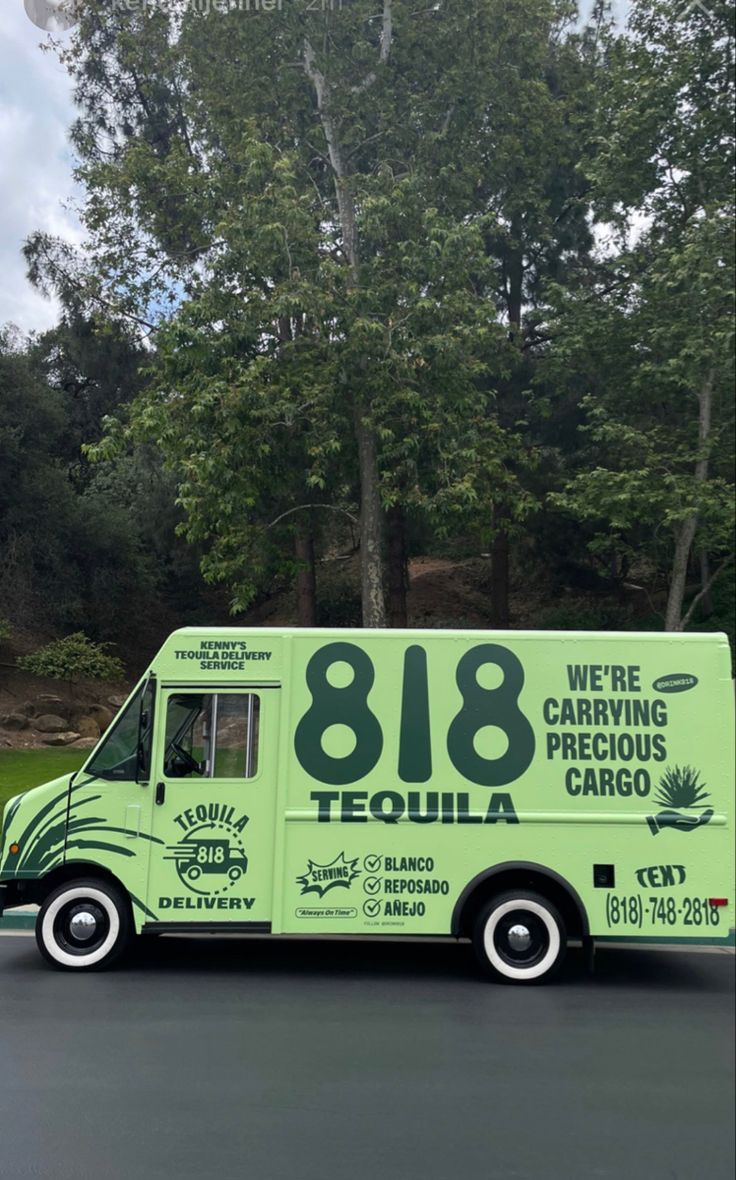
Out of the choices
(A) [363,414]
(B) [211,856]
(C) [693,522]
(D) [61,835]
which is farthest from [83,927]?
(C) [693,522]

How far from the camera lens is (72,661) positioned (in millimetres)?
26641

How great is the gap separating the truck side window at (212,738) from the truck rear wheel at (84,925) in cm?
105

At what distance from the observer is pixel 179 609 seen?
35219 mm

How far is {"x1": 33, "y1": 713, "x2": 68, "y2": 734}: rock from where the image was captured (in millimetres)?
24625

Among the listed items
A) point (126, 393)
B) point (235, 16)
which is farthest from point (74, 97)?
point (126, 393)

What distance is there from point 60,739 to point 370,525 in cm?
876

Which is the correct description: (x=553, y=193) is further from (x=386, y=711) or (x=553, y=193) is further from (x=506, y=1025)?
(x=506, y=1025)

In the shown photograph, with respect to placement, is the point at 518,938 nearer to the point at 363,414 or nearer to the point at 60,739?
the point at 363,414

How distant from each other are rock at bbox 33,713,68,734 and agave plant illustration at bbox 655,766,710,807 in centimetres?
1944

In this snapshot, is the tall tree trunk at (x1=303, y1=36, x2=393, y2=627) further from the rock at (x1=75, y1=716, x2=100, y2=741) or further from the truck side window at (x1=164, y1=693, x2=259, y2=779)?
the truck side window at (x1=164, y1=693, x2=259, y2=779)

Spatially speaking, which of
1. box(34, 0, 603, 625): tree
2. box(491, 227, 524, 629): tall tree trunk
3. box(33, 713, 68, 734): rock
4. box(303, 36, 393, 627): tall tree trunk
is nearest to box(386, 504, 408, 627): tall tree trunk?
box(34, 0, 603, 625): tree

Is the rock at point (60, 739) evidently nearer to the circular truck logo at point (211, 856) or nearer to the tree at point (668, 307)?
the tree at point (668, 307)

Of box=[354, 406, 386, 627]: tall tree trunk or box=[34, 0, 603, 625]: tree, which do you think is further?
box=[354, 406, 386, 627]: tall tree trunk

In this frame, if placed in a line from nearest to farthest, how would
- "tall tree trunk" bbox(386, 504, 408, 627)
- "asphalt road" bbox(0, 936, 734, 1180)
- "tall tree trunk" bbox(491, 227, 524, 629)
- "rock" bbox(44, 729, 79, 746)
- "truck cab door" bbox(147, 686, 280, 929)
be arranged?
"asphalt road" bbox(0, 936, 734, 1180), "truck cab door" bbox(147, 686, 280, 929), "rock" bbox(44, 729, 79, 746), "tall tree trunk" bbox(386, 504, 408, 627), "tall tree trunk" bbox(491, 227, 524, 629)
